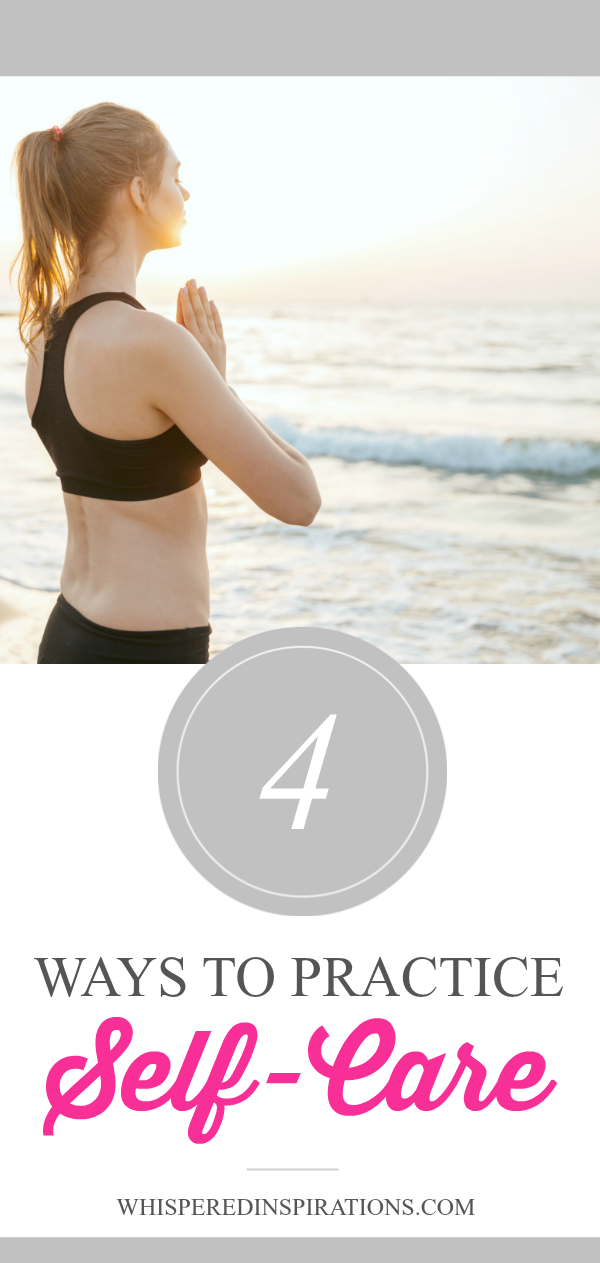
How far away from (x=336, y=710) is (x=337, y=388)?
12036 mm

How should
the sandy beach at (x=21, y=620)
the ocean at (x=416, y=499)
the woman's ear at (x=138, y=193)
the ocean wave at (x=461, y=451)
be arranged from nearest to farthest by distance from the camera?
1. the woman's ear at (x=138, y=193)
2. the sandy beach at (x=21, y=620)
3. the ocean at (x=416, y=499)
4. the ocean wave at (x=461, y=451)

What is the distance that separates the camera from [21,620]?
4.02 m

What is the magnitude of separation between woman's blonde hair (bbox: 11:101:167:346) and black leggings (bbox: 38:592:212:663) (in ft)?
1.24

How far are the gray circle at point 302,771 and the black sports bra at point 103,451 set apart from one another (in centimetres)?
23

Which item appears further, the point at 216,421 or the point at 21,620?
the point at 21,620

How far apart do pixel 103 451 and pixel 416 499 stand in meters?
6.85

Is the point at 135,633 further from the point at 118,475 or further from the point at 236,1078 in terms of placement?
the point at 236,1078

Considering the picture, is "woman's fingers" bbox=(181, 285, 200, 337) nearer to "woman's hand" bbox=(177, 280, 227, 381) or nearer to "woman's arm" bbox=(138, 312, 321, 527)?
"woman's hand" bbox=(177, 280, 227, 381)

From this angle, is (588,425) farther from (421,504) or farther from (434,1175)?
(434,1175)

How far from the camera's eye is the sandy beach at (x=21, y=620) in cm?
371

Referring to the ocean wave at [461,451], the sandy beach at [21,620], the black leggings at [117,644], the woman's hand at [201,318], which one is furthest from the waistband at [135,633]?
the ocean wave at [461,451]

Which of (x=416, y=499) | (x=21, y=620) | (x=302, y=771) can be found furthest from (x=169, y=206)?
(x=416, y=499)

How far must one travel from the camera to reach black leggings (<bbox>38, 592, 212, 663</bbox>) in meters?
1.18

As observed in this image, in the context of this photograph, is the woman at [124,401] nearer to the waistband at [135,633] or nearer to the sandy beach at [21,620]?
the waistband at [135,633]
